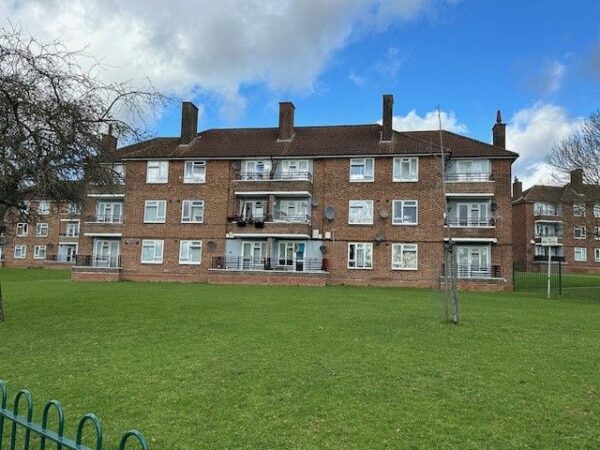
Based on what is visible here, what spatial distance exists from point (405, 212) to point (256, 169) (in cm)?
1075

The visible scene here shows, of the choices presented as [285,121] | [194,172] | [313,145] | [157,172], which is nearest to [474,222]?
[313,145]

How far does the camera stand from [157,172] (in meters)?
38.5

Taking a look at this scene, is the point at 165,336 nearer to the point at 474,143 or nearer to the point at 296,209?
the point at 296,209

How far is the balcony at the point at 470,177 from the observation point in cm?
3394

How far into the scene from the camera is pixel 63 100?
11398 millimetres

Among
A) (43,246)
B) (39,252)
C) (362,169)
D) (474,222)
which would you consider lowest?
(39,252)

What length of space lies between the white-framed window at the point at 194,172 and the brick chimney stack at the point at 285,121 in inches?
239

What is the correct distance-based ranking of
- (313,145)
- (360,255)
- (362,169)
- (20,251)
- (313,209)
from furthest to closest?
(20,251), (313,145), (313,209), (362,169), (360,255)

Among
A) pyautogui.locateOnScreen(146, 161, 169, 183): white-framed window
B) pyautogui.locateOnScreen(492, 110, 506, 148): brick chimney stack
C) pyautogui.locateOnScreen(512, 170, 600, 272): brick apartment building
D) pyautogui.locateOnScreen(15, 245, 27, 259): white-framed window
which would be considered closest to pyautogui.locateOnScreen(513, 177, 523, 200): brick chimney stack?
pyautogui.locateOnScreen(512, 170, 600, 272): brick apartment building

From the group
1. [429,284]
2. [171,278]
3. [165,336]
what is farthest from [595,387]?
[171,278]

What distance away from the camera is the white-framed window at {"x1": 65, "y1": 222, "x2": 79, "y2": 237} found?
6881cm

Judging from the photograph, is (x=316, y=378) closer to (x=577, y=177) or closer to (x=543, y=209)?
(x=577, y=177)

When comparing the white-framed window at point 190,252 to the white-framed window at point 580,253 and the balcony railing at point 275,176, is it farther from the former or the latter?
the white-framed window at point 580,253

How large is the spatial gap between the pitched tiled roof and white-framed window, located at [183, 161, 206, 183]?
0.59 m
